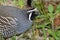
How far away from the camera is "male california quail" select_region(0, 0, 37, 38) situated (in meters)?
4.18

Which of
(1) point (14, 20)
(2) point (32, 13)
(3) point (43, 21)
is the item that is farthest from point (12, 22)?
(3) point (43, 21)

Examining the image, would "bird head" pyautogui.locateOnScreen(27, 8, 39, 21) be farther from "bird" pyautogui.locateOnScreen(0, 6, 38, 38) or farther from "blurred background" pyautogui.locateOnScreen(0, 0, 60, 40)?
"blurred background" pyautogui.locateOnScreen(0, 0, 60, 40)

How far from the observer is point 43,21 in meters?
5.20

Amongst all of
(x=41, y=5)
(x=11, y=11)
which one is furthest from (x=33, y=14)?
(x=41, y=5)

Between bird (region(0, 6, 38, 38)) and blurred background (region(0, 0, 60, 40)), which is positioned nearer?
bird (region(0, 6, 38, 38))

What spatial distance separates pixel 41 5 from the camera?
5480 mm

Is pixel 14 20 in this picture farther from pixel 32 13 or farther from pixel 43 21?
pixel 43 21

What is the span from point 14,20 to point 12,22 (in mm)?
42

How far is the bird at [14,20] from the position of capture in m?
4.18

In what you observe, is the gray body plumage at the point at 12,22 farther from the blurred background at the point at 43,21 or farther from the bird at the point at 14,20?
the blurred background at the point at 43,21

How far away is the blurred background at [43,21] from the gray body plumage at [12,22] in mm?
168

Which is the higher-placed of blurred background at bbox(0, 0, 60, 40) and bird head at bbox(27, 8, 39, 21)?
bird head at bbox(27, 8, 39, 21)

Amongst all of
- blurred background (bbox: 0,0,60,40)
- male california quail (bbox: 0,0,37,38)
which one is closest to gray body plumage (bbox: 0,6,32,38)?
male california quail (bbox: 0,0,37,38)

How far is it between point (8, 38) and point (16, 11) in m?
0.44
